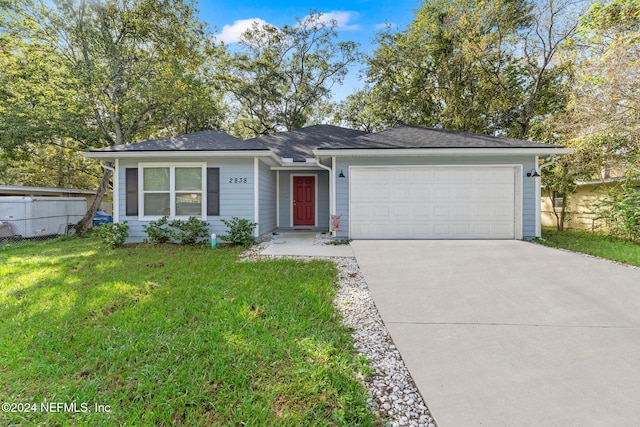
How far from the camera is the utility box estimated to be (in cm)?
963

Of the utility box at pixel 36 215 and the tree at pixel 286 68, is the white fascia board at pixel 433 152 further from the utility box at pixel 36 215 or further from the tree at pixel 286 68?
the tree at pixel 286 68

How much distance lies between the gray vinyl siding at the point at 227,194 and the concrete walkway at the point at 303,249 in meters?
1.14

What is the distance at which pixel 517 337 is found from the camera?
2.62 m

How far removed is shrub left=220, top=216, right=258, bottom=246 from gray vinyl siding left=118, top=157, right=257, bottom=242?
31 cm

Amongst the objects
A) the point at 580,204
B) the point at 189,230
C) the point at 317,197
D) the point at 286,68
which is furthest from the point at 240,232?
the point at 580,204

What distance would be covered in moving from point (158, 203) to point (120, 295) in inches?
179

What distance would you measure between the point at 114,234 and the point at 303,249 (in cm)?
475

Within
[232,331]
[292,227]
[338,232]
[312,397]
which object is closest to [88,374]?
[232,331]

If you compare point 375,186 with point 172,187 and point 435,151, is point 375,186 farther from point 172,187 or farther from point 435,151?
point 172,187

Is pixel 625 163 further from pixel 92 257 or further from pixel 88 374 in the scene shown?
pixel 92 257

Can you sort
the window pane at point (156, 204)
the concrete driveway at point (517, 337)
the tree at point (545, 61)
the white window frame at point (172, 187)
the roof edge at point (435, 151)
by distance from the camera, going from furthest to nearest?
the tree at point (545, 61) → the window pane at point (156, 204) → the white window frame at point (172, 187) → the roof edge at point (435, 151) → the concrete driveway at point (517, 337)

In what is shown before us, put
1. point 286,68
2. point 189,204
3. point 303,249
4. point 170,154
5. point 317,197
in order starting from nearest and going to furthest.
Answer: point 303,249, point 170,154, point 189,204, point 317,197, point 286,68

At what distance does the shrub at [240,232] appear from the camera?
7395 mm

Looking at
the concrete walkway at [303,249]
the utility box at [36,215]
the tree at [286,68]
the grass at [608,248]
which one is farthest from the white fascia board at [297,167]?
the tree at [286,68]
